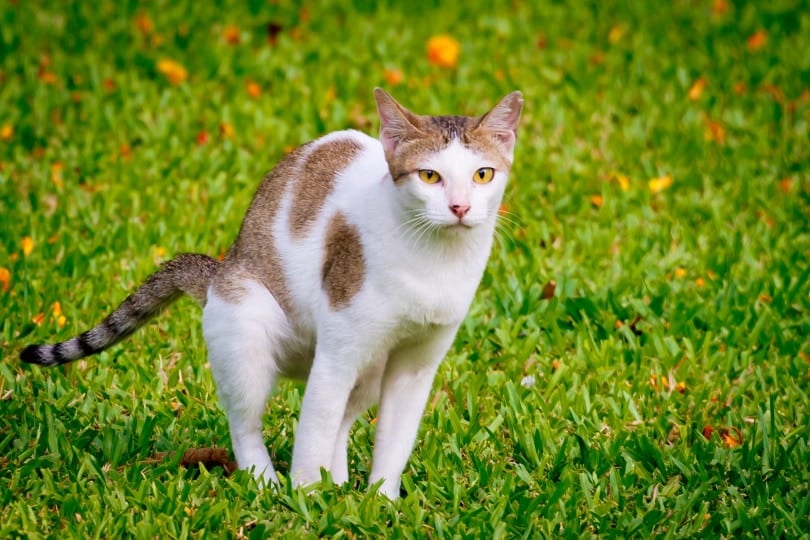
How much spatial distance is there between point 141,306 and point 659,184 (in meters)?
3.61

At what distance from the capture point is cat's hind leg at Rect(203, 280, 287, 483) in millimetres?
4148

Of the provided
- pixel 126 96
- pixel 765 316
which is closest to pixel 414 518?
pixel 765 316

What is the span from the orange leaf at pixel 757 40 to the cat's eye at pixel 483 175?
215 inches

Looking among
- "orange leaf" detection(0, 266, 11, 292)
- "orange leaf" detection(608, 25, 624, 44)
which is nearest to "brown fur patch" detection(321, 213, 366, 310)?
"orange leaf" detection(0, 266, 11, 292)

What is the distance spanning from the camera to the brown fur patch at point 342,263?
397 cm

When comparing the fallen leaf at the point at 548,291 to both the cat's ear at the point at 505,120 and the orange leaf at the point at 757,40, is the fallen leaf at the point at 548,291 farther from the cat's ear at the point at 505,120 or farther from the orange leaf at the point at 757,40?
the orange leaf at the point at 757,40

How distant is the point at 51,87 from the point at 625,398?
4.63 meters

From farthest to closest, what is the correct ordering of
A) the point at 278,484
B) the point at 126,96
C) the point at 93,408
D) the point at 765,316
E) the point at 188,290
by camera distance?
the point at 126,96
the point at 765,316
the point at 93,408
the point at 188,290
the point at 278,484

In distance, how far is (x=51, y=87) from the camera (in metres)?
7.70

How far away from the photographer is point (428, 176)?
388 centimetres

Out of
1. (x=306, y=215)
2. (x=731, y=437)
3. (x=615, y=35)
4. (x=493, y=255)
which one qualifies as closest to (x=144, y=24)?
(x=615, y=35)

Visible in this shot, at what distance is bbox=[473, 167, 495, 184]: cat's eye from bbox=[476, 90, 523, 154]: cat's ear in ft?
0.55

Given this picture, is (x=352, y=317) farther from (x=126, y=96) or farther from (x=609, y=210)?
(x=126, y=96)

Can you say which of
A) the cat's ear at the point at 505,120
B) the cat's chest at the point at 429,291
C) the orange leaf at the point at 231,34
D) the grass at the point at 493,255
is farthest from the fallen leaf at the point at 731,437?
the orange leaf at the point at 231,34
